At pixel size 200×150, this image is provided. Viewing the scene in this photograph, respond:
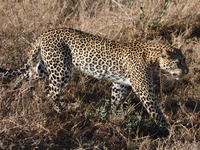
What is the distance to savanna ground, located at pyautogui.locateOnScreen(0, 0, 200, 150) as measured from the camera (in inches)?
178

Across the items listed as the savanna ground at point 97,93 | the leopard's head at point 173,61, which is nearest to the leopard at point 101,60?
the leopard's head at point 173,61

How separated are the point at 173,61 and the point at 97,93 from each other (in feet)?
5.96

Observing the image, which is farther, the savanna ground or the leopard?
the leopard

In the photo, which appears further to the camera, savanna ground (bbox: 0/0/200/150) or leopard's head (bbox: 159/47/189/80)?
leopard's head (bbox: 159/47/189/80)

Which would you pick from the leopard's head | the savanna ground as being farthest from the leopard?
the savanna ground

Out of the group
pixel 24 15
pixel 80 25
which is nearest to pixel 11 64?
pixel 24 15

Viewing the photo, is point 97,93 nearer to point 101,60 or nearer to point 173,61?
point 101,60

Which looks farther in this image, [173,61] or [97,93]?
[97,93]

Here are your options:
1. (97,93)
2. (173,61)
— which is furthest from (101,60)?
(173,61)

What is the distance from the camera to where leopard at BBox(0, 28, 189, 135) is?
225 inches

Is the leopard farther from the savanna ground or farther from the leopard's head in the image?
the savanna ground

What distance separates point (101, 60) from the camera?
5.89 metres

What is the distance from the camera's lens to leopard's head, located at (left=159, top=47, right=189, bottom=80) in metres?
5.76

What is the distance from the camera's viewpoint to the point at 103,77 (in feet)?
19.8
